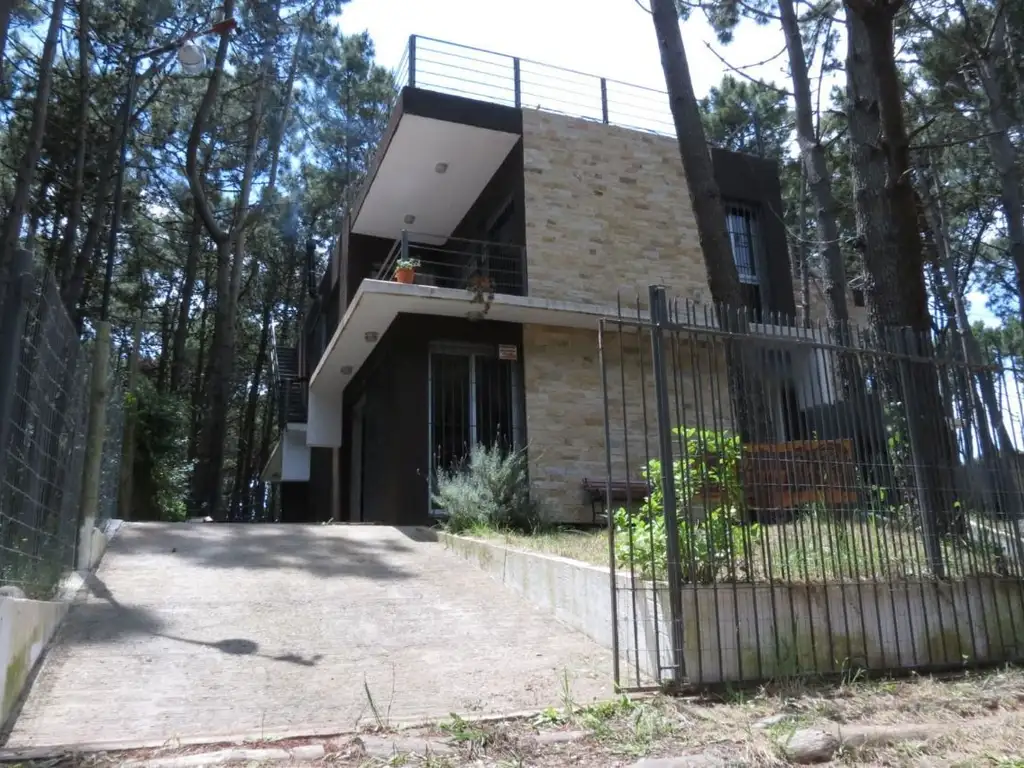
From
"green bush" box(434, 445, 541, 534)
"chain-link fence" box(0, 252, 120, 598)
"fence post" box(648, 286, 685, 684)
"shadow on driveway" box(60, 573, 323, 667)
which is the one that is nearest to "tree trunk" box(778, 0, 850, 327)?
"green bush" box(434, 445, 541, 534)

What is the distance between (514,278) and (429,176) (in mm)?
2800

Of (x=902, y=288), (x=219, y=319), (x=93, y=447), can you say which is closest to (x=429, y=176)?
(x=93, y=447)

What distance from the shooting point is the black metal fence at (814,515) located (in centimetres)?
460

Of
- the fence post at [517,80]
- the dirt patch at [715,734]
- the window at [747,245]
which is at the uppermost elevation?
the fence post at [517,80]

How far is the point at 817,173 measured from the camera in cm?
1130

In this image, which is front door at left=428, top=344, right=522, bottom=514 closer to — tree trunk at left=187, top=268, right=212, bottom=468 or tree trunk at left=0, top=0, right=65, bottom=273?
tree trunk at left=0, top=0, right=65, bottom=273

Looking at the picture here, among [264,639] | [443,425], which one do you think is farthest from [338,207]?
[264,639]

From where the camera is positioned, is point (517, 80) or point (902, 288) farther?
point (517, 80)

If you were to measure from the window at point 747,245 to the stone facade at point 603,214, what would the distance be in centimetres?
108

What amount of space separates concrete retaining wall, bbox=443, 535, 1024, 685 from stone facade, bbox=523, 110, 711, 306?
7.13 metres

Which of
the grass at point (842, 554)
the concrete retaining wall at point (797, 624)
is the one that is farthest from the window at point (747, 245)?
the concrete retaining wall at point (797, 624)

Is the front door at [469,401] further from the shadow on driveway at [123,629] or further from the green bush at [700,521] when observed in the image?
the green bush at [700,521]

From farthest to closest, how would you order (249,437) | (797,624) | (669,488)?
(249,437)
(797,624)
(669,488)

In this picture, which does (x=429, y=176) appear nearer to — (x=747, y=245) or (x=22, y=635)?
(x=747, y=245)
